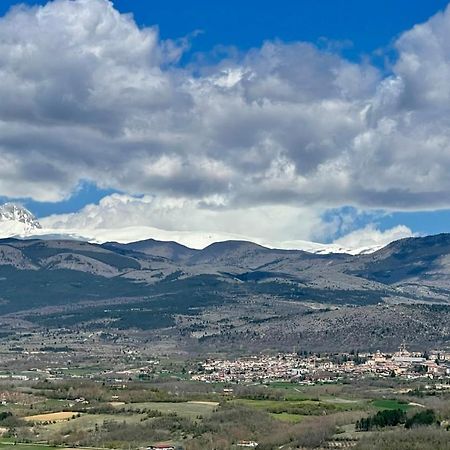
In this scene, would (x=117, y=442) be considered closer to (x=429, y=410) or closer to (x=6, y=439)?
(x=6, y=439)

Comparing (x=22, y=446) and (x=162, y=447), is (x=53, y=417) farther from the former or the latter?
(x=162, y=447)

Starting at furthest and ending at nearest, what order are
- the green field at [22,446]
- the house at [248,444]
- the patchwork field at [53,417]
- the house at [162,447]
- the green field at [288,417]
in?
the patchwork field at [53,417] → the green field at [288,417] → the green field at [22,446] → the house at [248,444] → the house at [162,447]

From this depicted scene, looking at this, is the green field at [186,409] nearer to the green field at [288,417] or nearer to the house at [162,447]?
the green field at [288,417]

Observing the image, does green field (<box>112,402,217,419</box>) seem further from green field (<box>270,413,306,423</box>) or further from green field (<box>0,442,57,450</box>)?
green field (<box>0,442,57,450</box>)

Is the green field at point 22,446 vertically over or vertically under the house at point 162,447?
under

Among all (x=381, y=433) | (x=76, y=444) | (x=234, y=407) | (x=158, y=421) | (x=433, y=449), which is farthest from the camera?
(x=234, y=407)

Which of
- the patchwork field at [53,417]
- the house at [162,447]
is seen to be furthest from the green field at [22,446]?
the patchwork field at [53,417]

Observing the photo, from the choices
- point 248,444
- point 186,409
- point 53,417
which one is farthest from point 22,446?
point 186,409

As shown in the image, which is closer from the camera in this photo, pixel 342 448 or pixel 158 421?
pixel 342 448

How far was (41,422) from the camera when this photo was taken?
18375 centimetres

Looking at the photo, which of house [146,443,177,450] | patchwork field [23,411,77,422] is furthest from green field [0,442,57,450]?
patchwork field [23,411,77,422]

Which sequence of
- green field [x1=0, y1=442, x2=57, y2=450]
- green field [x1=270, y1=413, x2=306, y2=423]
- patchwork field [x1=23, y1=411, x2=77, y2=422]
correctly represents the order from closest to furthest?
green field [x1=0, y1=442, x2=57, y2=450] → green field [x1=270, y1=413, x2=306, y2=423] → patchwork field [x1=23, y1=411, x2=77, y2=422]

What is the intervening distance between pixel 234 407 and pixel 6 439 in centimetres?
4117

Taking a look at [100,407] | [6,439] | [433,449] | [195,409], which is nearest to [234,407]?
[195,409]
